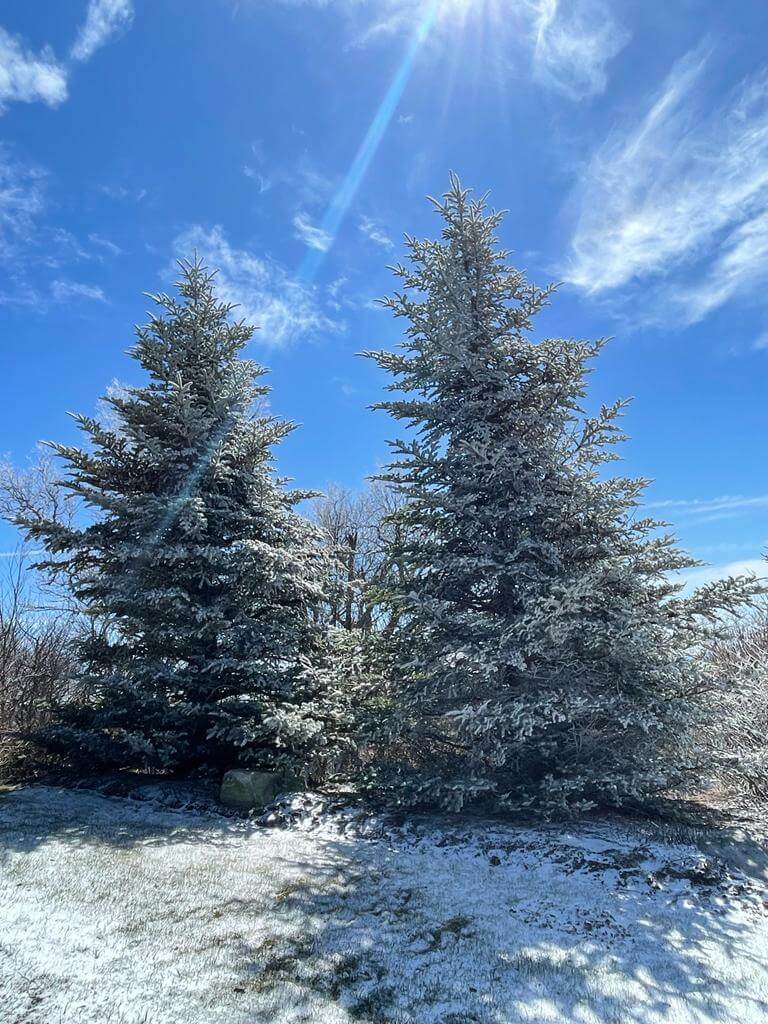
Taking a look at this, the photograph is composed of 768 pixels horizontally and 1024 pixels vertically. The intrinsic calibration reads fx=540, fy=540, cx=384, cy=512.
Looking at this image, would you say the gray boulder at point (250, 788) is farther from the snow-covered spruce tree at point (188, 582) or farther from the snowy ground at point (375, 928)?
the snowy ground at point (375, 928)

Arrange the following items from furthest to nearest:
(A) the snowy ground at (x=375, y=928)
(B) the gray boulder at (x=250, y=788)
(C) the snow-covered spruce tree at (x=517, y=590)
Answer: (B) the gray boulder at (x=250, y=788)
(C) the snow-covered spruce tree at (x=517, y=590)
(A) the snowy ground at (x=375, y=928)

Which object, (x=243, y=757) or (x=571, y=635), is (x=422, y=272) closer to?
(x=571, y=635)

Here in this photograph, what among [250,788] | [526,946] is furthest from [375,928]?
[250,788]

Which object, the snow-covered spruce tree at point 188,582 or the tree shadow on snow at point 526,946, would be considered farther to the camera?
the snow-covered spruce tree at point 188,582

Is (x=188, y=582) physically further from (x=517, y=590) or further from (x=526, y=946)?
(x=526, y=946)

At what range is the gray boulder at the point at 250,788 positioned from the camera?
5.61 meters

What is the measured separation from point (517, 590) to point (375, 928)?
2991 mm

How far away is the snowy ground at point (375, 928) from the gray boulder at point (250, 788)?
76cm

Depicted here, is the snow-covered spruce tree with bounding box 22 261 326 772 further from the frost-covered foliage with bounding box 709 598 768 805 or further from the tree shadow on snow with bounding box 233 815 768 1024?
the frost-covered foliage with bounding box 709 598 768 805

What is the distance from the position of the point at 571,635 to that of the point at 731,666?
1.74 m

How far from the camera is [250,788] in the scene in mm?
5637

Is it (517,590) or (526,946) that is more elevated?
(517,590)

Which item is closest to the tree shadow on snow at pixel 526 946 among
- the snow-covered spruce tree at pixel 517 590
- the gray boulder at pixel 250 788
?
the snow-covered spruce tree at pixel 517 590

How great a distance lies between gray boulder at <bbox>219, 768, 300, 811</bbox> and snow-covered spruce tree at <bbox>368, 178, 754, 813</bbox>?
45.8 inches
